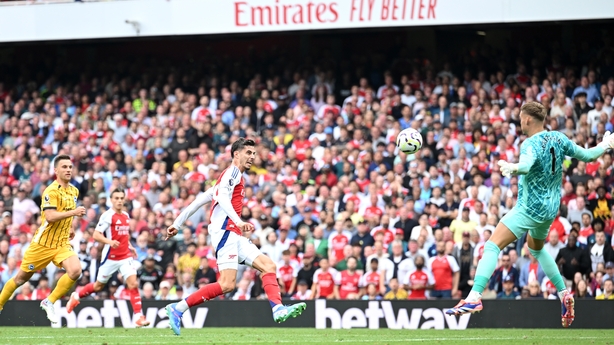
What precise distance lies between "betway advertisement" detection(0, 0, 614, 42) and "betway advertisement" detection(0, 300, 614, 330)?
652cm

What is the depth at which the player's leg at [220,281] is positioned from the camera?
10.1 m

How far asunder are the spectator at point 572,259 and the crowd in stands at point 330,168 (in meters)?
0.03

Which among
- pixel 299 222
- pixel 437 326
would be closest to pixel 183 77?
pixel 299 222

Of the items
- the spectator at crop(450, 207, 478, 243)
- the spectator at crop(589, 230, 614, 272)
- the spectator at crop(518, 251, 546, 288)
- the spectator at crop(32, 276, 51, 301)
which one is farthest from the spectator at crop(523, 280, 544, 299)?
the spectator at crop(32, 276, 51, 301)

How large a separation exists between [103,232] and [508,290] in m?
6.67

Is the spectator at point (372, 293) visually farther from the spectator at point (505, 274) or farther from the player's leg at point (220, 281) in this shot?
the player's leg at point (220, 281)

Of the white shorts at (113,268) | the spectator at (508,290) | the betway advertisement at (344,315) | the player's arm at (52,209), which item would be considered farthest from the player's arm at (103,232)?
the spectator at (508,290)

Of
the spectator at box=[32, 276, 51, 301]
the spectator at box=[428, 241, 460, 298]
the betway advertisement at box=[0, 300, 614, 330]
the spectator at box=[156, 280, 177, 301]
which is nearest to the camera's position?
the betway advertisement at box=[0, 300, 614, 330]

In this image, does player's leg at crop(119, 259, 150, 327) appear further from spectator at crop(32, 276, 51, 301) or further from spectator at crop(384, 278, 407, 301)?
spectator at crop(384, 278, 407, 301)

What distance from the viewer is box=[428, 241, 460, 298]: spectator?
15797 millimetres

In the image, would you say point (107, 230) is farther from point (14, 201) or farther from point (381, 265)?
point (14, 201)

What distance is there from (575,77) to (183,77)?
933cm

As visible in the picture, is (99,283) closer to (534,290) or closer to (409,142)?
(409,142)

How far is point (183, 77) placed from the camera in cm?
2264
